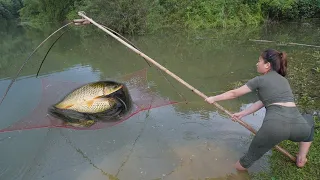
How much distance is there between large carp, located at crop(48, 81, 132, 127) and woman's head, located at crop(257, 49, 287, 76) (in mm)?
2452

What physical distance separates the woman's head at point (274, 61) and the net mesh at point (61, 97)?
182 cm

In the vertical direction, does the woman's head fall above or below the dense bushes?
above

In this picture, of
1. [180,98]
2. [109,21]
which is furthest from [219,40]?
[180,98]

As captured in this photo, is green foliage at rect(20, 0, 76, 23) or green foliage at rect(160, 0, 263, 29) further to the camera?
green foliage at rect(20, 0, 76, 23)

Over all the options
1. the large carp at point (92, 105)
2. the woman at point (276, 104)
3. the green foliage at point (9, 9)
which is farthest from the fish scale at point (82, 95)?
the green foliage at point (9, 9)

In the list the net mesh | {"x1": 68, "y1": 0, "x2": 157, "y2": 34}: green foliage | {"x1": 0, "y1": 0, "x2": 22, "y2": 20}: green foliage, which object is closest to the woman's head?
the net mesh

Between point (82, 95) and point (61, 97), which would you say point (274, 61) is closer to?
point (82, 95)

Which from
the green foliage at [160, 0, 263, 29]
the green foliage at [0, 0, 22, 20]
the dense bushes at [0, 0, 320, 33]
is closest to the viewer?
the dense bushes at [0, 0, 320, 33]

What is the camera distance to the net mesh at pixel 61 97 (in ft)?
13.9

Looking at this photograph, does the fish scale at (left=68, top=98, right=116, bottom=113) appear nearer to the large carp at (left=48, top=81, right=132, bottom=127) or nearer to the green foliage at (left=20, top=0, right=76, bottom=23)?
the large carp at (left=48, top=81, right=132, bottom=127)

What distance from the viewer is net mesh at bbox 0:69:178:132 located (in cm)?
423

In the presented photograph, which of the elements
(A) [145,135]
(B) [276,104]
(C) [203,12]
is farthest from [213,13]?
(B) [276,104]

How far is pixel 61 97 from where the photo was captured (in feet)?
17.0

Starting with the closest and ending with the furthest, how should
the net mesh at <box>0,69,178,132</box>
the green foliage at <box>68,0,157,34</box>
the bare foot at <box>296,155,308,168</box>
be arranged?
the bare foot at <box>296,155,308,168</box>, the net mesh at <box>0,69,178,132</box>, the green foliage at <box>68,0,157,34</box>
